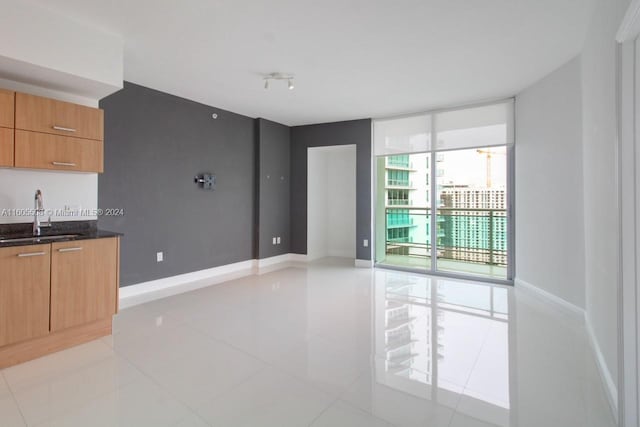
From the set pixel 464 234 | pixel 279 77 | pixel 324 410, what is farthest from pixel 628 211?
pixel 464 234

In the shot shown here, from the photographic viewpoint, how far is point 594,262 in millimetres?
2557

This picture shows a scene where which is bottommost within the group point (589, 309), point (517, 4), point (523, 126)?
point (589, 309)

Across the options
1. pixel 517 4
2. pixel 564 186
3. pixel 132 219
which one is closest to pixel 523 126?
pixel 564 186

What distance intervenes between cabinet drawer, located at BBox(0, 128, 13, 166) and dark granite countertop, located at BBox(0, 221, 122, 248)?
0.62 meters

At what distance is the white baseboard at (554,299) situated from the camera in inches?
127

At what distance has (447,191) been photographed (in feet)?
17.4

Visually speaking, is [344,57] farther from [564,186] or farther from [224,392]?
[224,392]

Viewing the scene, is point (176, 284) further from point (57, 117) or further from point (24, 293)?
point (57, 117)

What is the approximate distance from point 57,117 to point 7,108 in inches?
12.3

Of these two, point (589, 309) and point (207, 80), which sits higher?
point (207, 80)

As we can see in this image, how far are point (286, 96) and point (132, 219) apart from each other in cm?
261

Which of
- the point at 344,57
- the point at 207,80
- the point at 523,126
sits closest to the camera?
the point at 344,57

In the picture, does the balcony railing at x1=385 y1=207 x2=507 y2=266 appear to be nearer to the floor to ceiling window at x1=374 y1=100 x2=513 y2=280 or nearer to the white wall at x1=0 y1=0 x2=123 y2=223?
the floor to ceiling window at x1=374 y1=100 x2=513 y2=280

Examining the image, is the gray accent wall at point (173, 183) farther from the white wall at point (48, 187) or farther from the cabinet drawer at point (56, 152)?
the cabinet drawer at point (56, 152)
